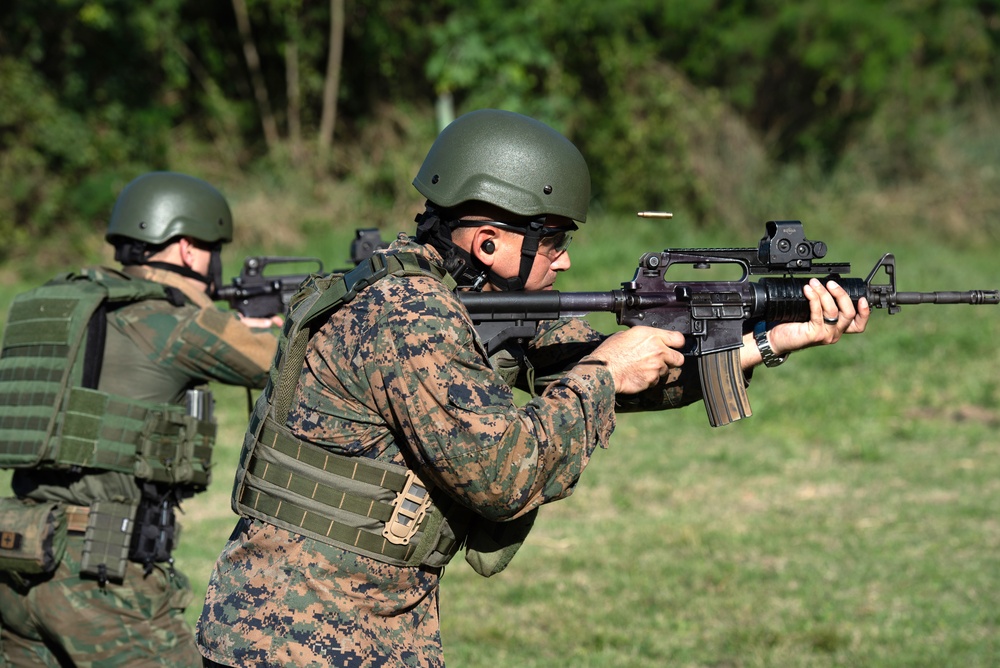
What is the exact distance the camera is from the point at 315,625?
3143mm

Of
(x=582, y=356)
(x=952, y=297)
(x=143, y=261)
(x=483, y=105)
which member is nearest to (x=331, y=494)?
(x=582, y=356)

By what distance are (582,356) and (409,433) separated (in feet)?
3.57

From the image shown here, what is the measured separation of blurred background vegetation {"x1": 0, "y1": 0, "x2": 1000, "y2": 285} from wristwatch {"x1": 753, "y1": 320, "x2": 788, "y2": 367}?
539 inches

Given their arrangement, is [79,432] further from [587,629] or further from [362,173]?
[362,173]

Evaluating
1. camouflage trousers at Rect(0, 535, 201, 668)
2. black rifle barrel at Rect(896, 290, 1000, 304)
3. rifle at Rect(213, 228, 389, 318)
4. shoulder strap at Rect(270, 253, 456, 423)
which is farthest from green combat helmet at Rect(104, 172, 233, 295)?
black rifle barrel at Rect(896, 290, 1000, 304)

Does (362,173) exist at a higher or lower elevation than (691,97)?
lower

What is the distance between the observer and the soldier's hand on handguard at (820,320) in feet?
12.8

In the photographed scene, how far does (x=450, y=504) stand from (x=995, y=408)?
8.80 meters

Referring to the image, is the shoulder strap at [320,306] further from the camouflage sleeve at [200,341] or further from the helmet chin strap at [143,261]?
the helmet chin strap at [143,261]

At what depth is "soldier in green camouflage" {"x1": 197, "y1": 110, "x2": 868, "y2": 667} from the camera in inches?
119

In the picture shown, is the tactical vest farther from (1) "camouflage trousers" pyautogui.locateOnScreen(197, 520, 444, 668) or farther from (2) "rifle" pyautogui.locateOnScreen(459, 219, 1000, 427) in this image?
(2) "rifle" pyautogui.locateOnScreen(459, 219, 1000, 427)

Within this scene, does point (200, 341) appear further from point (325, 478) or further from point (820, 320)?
point (820, 320)

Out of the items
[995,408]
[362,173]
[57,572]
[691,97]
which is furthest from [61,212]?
[57,572]

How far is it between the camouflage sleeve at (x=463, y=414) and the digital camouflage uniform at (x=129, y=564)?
2023 mm
